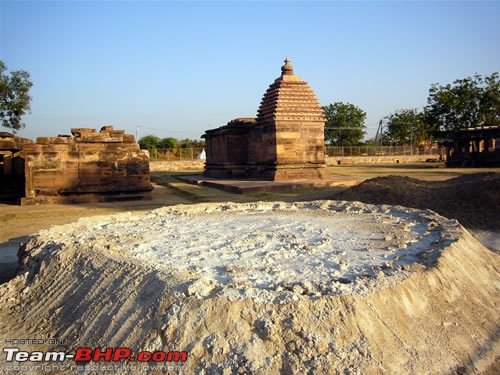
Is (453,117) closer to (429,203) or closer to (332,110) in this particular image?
(332,110)

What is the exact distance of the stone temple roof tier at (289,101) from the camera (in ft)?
48.4

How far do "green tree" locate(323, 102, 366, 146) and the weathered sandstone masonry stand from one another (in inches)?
1509

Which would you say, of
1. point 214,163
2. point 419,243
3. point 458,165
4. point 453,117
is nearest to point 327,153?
point 453,117

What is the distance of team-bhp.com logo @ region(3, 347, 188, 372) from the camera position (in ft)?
7.37

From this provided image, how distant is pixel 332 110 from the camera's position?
49.3 meters

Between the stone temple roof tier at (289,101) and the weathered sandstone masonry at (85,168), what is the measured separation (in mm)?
5309

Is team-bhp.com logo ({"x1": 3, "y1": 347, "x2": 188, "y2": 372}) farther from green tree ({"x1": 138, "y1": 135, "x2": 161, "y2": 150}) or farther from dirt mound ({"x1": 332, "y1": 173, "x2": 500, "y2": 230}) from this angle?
green tree ({"x1": 138, "y1": 135, "x2": 161, "y2": 150})

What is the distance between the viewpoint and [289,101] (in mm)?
14977

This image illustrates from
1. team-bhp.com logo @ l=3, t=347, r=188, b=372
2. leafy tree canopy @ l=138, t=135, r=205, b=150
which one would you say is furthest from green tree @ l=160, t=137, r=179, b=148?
team-bhp.com logo @ l=3, t=347, r=188, b=372

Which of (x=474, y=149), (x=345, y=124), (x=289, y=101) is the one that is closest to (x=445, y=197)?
(x=289, y=101)

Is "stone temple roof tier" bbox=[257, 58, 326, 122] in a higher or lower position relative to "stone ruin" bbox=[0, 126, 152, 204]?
higher

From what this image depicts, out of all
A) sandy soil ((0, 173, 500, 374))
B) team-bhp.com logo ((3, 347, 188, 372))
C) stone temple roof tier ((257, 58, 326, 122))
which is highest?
stone temple roof tier ((257, 58, 326, 122))

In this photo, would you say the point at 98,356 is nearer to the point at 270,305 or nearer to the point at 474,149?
the point at 270,305

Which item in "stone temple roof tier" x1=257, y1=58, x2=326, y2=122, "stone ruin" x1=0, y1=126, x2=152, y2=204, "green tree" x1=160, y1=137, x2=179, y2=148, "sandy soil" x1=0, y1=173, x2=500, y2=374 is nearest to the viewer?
"sandy soil" x1=0, y1=173, x2=500, y2=374
